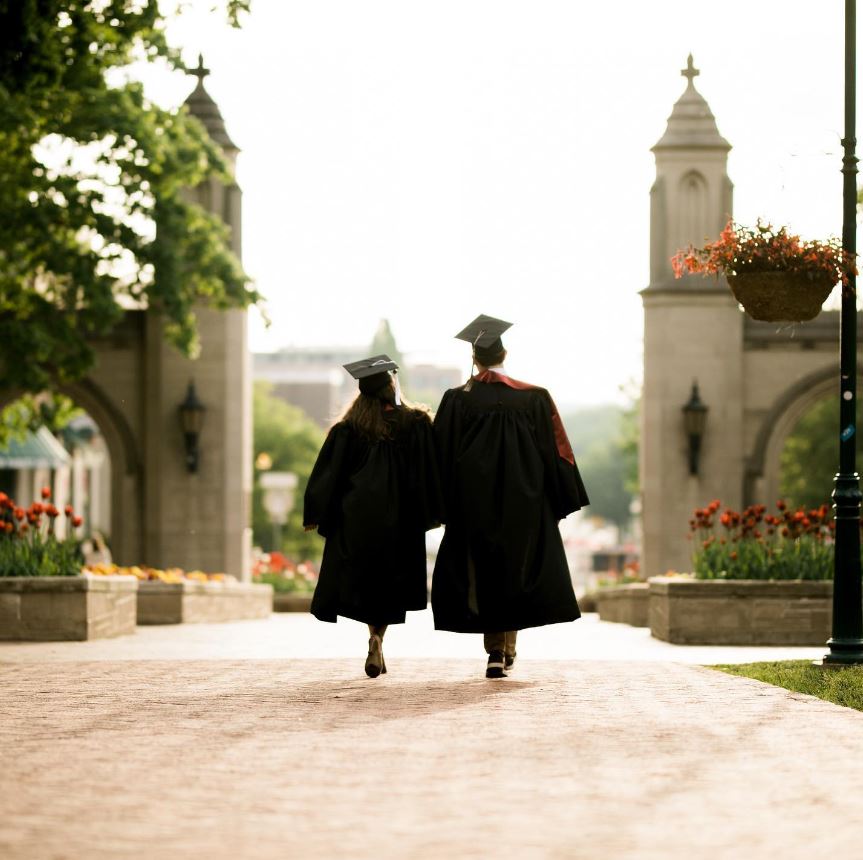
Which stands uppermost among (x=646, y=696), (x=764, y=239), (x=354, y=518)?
(x=764, y=239)

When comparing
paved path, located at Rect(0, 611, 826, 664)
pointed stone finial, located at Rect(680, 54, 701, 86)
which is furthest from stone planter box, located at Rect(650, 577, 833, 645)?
pointed stone finial, located at Rect(680, 54, 701, 86)

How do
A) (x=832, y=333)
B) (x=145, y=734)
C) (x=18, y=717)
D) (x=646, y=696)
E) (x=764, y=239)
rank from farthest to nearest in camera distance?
(x=832, y=333), (x=764, y=239), (x=646, y=696), (x=18, y=717), (x=145, y=734)

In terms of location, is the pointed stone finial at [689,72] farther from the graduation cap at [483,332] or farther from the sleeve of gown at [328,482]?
the sleeve of gown at [328,482]

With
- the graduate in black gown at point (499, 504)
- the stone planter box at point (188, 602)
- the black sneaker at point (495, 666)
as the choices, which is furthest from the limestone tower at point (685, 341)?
the black sneaker at point (495, 666)

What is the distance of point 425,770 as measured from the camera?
20.8 ft

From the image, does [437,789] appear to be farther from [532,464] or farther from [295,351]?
[295,351]

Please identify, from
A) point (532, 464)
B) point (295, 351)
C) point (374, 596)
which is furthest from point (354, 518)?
point (295, 351)

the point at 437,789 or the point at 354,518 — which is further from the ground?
the point at 354,518

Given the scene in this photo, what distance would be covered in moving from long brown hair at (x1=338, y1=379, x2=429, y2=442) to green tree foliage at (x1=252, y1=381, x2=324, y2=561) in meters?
57.1

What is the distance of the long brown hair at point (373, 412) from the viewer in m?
10.6

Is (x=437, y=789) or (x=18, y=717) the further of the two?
(x=18, y=717)

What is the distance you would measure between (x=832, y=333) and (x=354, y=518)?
15409 mm

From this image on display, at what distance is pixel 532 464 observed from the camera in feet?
34.2

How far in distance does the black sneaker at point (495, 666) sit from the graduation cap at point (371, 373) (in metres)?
1.76
